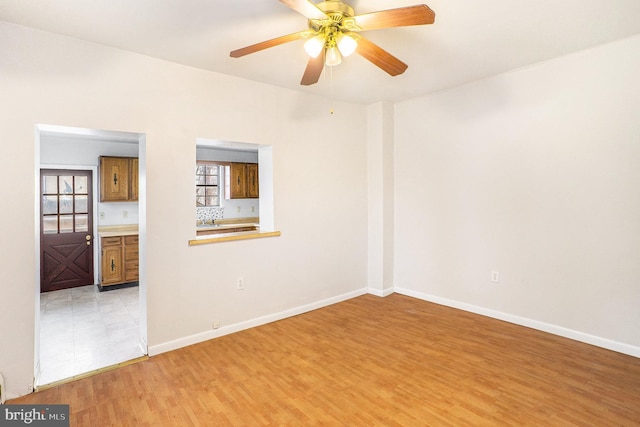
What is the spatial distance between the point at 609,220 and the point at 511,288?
1.10 metres

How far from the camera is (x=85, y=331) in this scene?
349cm

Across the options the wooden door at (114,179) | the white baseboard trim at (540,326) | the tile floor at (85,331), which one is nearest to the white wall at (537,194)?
the white baseboard trim at (540,326)

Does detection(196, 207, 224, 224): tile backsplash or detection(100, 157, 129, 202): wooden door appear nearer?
detection(100, 157, 129, 202): wooden door

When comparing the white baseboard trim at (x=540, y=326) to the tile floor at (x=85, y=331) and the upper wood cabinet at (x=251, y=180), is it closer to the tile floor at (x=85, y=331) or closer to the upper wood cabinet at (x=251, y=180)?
the tile floor at (x=85, y=331)

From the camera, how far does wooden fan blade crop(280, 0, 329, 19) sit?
1709 millimetres

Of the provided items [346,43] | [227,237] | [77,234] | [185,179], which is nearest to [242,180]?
[77,234]

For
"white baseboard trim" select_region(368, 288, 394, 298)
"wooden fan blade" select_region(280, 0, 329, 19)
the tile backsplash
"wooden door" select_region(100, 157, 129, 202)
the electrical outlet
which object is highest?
"wooden fan blade" select_region(280, 0, 329, 19)

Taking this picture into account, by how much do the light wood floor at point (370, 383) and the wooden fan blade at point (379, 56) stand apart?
2.31 m

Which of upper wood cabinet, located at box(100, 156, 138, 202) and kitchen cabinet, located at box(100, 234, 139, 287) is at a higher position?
upper wood cabinet, located at box(100, 156, 138, 202)

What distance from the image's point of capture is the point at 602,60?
114 inches

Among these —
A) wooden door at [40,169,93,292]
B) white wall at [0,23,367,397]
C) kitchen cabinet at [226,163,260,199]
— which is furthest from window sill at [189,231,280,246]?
wooden door at [40,169,93,292]

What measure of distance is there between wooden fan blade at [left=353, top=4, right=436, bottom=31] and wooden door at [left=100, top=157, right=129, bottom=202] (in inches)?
186

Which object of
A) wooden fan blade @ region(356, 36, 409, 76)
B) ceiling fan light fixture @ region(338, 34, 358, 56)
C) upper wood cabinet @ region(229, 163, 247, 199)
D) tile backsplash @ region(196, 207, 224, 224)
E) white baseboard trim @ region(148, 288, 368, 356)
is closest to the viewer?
ceiling fan light fixture @ region(338, 34, 358, 56)

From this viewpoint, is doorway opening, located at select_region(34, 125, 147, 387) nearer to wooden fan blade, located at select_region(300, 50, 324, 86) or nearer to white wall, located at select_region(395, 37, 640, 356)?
wooden fan blade, located at select_region(300, 50, 324, 86)
